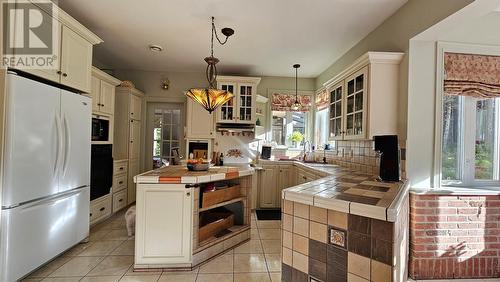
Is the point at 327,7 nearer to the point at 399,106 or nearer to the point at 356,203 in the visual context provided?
the point at 399,106

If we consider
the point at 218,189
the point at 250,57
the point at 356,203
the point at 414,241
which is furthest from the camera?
the point at 250,57

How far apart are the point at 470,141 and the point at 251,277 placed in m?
2.50

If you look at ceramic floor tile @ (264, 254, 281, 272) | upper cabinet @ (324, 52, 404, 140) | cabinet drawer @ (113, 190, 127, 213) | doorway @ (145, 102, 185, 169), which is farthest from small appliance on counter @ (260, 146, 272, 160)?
cabinet drawer @ (113, 190, 127, 213)

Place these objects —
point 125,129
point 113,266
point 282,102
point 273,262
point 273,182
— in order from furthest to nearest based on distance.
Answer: point 282,102
point 273,182
point 125,129
point 273,262
point 113,266

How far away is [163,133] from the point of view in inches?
184

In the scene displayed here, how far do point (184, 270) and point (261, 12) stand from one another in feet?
8.81

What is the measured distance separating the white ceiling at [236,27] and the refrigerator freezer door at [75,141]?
3.26 ft

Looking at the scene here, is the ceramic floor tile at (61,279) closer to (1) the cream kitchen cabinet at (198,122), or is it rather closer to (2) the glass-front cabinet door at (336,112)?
(1) the cream kitchen cabinet at (198,122)

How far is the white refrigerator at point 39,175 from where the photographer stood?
5.66ft

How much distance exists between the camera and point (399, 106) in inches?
88.4

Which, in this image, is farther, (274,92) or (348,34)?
(274,92)

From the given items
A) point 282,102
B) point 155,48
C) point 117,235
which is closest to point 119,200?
point 117,235

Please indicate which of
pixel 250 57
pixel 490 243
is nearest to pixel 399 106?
pixel 490 243

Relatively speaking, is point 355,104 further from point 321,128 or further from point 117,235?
point 117,235
